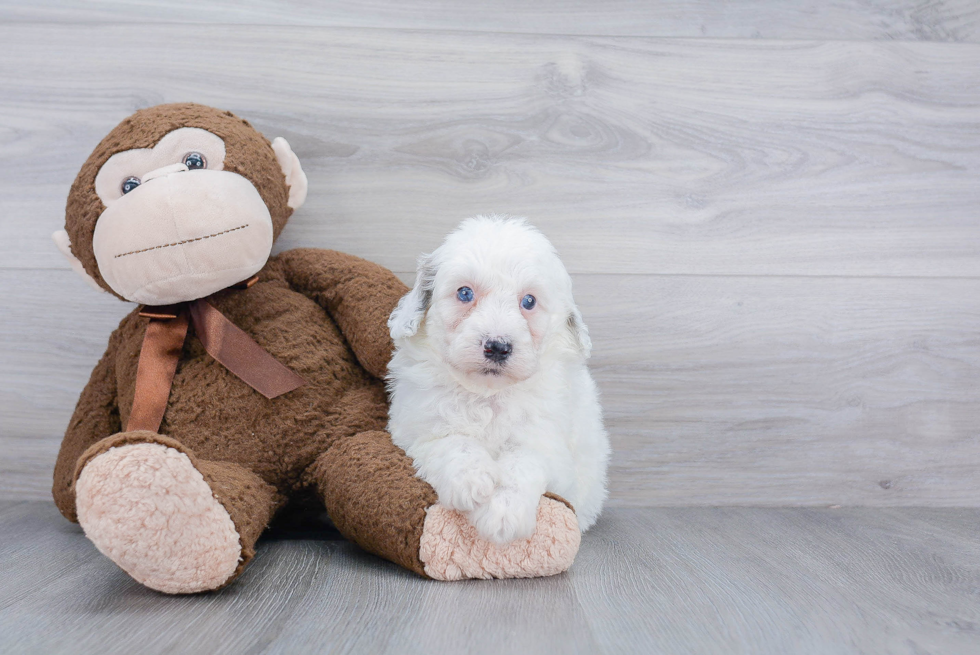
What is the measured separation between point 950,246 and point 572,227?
2.60 ft

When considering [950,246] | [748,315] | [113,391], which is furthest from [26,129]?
[950,246]

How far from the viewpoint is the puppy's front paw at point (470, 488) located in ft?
3.04

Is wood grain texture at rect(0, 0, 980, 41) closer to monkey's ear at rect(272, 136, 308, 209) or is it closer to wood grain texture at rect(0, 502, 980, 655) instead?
monkey's ear at rect(272, 136, 308, 209)

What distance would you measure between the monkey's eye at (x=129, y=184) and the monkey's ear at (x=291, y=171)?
0.24m

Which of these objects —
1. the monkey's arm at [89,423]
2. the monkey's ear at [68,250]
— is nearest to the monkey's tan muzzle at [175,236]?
the monkey's ear at [68,250]

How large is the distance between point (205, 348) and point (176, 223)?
0.73 ft

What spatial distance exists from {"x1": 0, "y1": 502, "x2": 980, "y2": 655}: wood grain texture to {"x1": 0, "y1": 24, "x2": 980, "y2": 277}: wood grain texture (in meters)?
0.56

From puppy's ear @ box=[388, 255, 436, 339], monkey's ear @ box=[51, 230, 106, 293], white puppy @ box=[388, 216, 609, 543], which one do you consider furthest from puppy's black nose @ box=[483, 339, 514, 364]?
monkey's ear @ box=[51, 230, 106, 293]

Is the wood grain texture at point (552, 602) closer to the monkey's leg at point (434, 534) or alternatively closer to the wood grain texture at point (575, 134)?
the monkey's leg at point (434, 534)

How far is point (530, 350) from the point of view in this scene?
3.24ft

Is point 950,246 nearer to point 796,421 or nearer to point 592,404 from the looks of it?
point 796,421

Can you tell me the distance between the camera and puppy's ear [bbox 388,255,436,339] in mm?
1059

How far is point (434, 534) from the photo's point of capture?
3.14ft

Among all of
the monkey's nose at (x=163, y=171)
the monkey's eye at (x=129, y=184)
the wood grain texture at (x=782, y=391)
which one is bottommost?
the wood grain texture at (x=782, y=391)
